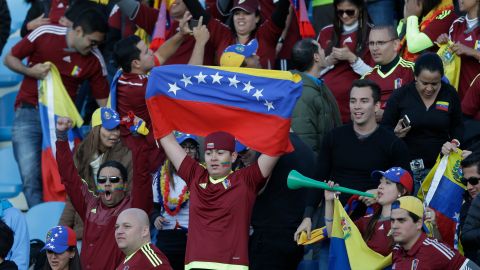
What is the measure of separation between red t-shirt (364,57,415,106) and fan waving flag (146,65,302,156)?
1628 millimetres

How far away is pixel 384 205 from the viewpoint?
359 inches

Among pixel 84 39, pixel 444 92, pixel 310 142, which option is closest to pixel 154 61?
pixel 84 39

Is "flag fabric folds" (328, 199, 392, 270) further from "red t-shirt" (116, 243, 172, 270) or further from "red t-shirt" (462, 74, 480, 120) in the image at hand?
"red t-shirt" (462, 74, 480, 120)

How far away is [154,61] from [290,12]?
4.97 ft

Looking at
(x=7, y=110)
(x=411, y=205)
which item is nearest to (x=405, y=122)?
(x=411, y=205)

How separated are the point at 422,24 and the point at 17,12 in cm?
589

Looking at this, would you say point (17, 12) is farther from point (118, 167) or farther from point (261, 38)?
point (118, 167)

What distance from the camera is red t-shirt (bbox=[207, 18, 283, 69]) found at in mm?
12008

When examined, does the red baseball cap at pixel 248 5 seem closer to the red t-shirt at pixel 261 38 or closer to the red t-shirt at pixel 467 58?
the red t-shirt at pixel 261 38

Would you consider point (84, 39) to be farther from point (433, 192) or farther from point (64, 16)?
point (433, 192)

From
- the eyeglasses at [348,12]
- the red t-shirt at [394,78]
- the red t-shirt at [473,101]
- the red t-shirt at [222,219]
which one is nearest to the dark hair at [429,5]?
the eyeglasses at [348,12]

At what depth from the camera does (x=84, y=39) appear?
1227cm

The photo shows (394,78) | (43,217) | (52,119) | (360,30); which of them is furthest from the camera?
(52,119)

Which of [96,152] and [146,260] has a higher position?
[96,152]
